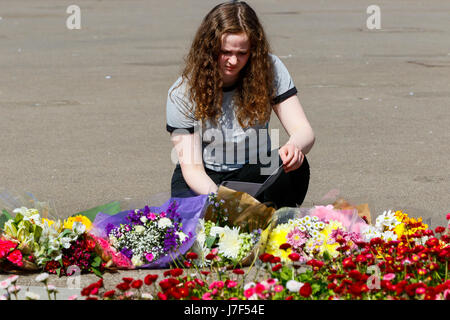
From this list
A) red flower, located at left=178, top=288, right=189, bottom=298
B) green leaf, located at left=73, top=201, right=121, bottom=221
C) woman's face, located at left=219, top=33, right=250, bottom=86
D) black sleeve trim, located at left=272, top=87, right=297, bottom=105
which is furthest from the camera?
black sleeve trim, located at left=272, top=87, right=297, bottom=105

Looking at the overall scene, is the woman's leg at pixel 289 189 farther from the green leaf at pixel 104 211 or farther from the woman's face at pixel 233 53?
the green leaf at pixel 104 211

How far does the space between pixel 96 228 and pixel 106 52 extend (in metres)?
8.92

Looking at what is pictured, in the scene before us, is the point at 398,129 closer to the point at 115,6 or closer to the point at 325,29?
the point at 325,29

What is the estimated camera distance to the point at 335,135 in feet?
24.4

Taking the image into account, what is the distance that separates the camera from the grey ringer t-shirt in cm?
436

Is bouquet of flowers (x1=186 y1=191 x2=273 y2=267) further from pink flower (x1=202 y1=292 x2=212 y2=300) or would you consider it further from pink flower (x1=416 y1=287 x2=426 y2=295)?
pink flower (x1=416 y1=287 x2=426 y2=295)

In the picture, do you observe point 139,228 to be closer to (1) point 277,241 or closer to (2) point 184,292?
(1) point 277,241

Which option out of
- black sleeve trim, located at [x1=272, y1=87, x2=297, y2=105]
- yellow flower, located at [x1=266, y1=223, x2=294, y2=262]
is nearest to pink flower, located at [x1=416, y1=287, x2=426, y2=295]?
yellow flower, located at [x1=266, y1=223, x2=294, y2=262]

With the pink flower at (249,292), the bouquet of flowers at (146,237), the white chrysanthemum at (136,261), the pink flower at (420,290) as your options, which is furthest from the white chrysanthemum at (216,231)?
the pink flower at (420,290)

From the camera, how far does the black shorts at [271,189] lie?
4.27 meters

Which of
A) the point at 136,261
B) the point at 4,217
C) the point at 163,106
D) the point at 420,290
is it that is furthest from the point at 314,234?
the point at 163,106

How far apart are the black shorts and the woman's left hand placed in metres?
0.19

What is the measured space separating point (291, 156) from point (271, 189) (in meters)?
0.31

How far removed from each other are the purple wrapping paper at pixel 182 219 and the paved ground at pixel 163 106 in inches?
11.3
